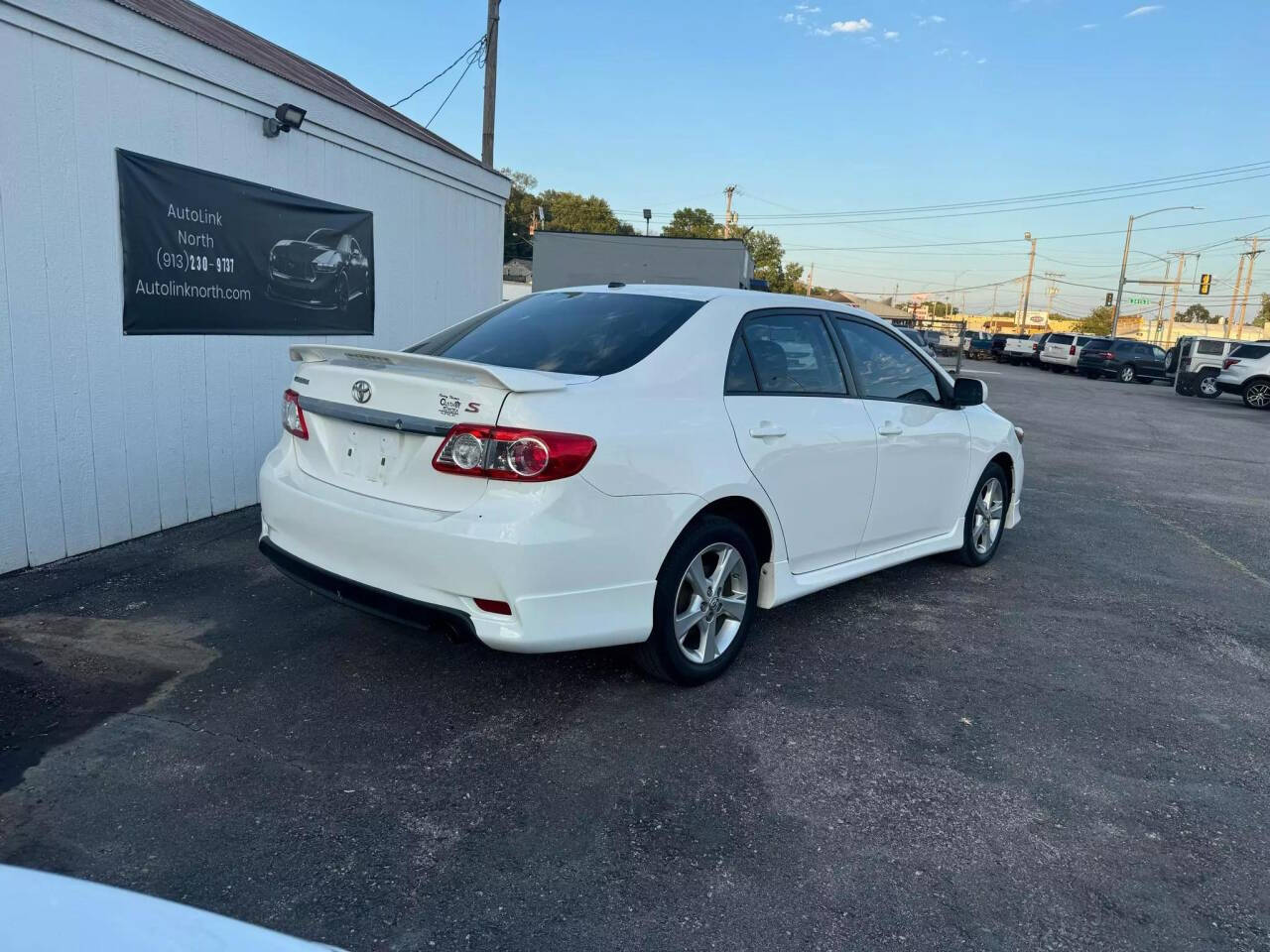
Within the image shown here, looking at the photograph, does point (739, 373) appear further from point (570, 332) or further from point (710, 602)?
point (710, 602)

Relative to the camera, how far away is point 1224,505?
888cm

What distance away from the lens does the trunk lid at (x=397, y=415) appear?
314cm

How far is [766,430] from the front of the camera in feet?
12.8

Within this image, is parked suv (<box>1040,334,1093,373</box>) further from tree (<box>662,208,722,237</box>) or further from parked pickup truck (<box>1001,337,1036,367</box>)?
tree (<box>662,208,722,237</box>)

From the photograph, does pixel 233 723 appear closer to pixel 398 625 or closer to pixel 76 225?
pixel 398 625

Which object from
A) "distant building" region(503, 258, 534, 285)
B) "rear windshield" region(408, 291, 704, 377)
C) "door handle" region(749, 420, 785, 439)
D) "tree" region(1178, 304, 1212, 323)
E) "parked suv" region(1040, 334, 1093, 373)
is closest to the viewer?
"rear windshield" region(408, 291, 704, 377)

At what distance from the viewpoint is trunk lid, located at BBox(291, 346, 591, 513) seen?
314cm

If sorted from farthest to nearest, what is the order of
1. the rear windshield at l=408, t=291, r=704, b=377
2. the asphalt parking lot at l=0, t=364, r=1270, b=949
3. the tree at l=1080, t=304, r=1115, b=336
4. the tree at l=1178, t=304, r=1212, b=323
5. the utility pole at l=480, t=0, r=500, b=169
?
the tree at l=1178, t=304, r=1212, b=323, the tree at l=1080, t=304, r=1115, b=336, the utility pole at l=480, t=0, r=500, b=169, the rear windshield at l=408, t=291, r=704, b=377, the asphalt parking lot at l=0, t=364, r=1270, b=949

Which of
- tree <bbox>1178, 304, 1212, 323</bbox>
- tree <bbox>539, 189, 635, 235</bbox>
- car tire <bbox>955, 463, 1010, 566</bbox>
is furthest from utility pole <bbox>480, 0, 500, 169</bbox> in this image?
tree <bbox>1178, 304, 1212, 323</bbox>

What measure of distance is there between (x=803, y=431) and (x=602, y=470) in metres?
1.27

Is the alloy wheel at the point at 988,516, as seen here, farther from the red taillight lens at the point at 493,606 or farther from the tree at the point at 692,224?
the tree at the point at 692,224

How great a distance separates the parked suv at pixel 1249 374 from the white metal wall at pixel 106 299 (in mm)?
24686

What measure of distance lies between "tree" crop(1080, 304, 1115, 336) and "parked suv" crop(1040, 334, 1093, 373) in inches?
2481

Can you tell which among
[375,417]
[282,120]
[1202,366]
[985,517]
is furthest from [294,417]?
[1202,366]
